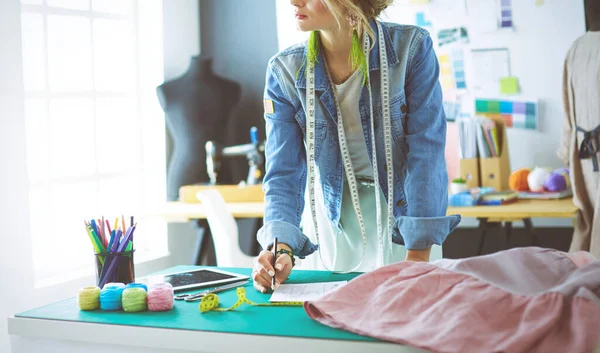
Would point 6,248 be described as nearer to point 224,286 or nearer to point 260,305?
point 224,286

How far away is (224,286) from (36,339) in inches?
18.1

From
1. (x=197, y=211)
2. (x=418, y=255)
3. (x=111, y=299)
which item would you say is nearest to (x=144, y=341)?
(x=111, y=299)


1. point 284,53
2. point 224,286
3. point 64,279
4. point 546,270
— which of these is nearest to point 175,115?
point 64,279

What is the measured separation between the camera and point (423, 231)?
1936 millimetres

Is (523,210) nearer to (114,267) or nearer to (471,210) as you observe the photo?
(471,210)

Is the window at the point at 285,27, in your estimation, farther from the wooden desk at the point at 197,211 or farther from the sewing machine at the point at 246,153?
the wooden desk at the point at 197,211

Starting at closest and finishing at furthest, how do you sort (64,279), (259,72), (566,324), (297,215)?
1. (566,324)
2. (297,215)
3. (64,279)
4. (259,72)

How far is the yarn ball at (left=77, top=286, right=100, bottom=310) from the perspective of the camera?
1676mm

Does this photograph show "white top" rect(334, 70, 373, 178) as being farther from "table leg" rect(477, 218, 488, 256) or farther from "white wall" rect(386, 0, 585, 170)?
"white wall" rect(386, 0, 585, 170)

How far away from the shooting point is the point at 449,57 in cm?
470

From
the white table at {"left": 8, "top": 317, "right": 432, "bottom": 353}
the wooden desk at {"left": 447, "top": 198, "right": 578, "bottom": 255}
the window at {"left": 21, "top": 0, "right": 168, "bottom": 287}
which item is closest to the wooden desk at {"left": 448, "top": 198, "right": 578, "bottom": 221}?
the wooden desk at {"left": 447, "top": 198, "right": 578, "bottom": 255}

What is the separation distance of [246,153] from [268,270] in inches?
111

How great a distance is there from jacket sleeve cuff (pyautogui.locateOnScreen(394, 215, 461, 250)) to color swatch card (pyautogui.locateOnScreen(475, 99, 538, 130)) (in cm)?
267

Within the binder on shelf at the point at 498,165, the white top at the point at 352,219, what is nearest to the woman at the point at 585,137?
the binder on shelf at the point at 498,165
